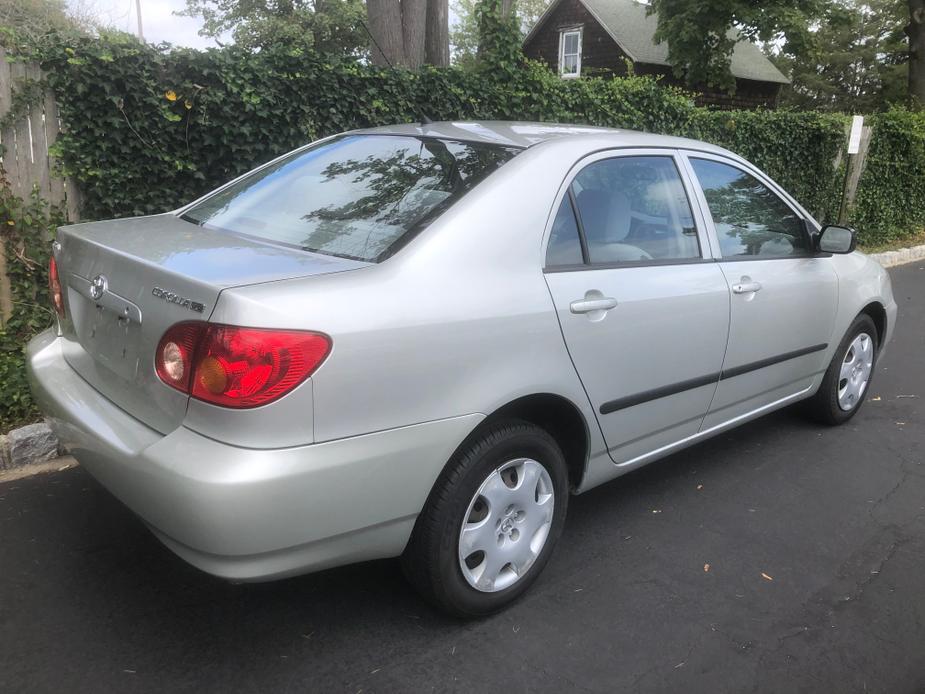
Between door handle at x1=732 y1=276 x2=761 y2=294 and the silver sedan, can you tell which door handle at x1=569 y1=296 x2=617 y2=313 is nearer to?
the silver sedan

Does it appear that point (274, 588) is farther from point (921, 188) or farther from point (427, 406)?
point (921, 188)

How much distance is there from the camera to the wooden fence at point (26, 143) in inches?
173

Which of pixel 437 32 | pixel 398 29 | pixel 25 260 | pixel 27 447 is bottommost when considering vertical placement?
pixel 27 447

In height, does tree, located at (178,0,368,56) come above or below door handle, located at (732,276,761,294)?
above

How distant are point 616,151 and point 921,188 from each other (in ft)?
40.8

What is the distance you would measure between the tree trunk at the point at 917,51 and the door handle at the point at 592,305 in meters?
16.4

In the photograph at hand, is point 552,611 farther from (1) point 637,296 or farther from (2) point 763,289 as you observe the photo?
(2) point 763,289

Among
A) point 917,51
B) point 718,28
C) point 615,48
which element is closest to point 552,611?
point 917,51

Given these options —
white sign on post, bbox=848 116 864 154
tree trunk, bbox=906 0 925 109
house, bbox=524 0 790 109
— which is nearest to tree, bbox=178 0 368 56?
house, bbox=524 0 790 109

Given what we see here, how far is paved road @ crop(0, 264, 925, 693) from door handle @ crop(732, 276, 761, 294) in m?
1.01

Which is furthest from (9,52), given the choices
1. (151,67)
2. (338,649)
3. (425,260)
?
(338,649)

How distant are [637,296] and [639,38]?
29369 millimetres

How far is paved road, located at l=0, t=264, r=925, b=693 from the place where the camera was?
7.80 feet

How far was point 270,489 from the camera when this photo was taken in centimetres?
197
